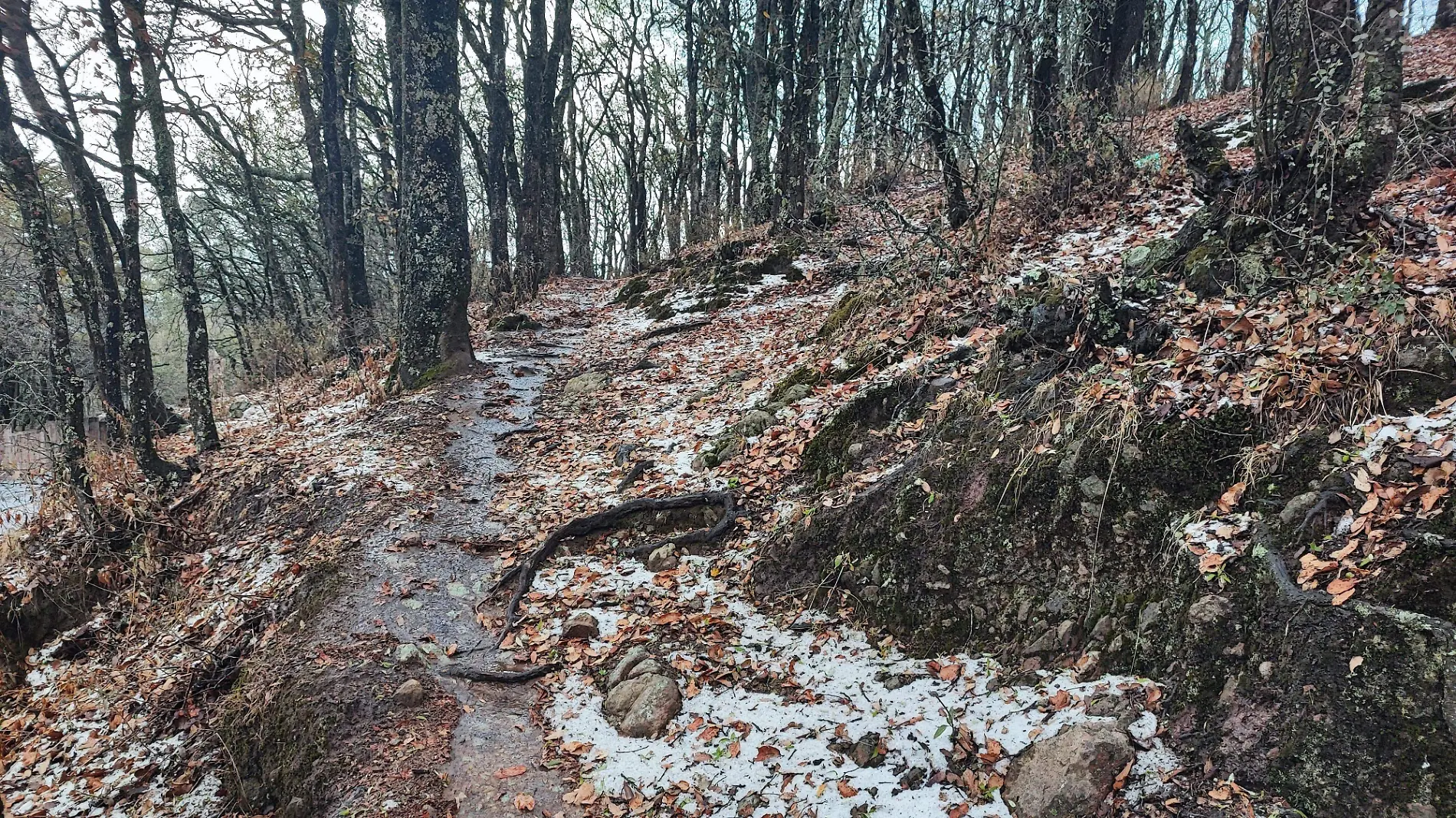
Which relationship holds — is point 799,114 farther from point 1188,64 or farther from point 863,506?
point 863,506

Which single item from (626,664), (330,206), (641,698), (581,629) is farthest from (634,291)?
(641,698)

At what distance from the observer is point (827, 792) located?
3.03 m

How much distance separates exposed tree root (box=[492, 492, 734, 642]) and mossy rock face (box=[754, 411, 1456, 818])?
671 millimetres

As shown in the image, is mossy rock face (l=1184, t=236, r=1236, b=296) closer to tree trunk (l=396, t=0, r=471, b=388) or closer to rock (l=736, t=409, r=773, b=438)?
rock (l=736, t=409, r=773, b=438)

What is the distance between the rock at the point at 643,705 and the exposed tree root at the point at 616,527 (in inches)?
49.1

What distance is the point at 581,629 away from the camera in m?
4.41

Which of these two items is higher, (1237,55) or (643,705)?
(1237,55)

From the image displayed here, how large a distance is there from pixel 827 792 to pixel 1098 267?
16.0 ft

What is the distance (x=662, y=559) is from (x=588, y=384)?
15.2 ft

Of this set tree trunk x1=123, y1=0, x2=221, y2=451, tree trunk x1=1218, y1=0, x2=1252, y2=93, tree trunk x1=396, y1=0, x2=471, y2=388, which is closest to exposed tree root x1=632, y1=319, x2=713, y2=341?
tree trunk x1=396, y1=0, x2=471, y2=388

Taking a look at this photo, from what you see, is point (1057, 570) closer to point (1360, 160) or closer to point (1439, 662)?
point (1439, 662)

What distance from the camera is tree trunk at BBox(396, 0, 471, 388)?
28.5 feet

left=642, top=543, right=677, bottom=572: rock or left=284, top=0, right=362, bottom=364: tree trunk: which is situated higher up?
left=284, top=0, right=362, bottom=364: tree trunk

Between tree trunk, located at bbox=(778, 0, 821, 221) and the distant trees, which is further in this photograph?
tree trunk, located at bbox=(778, 0, 821, 221)
